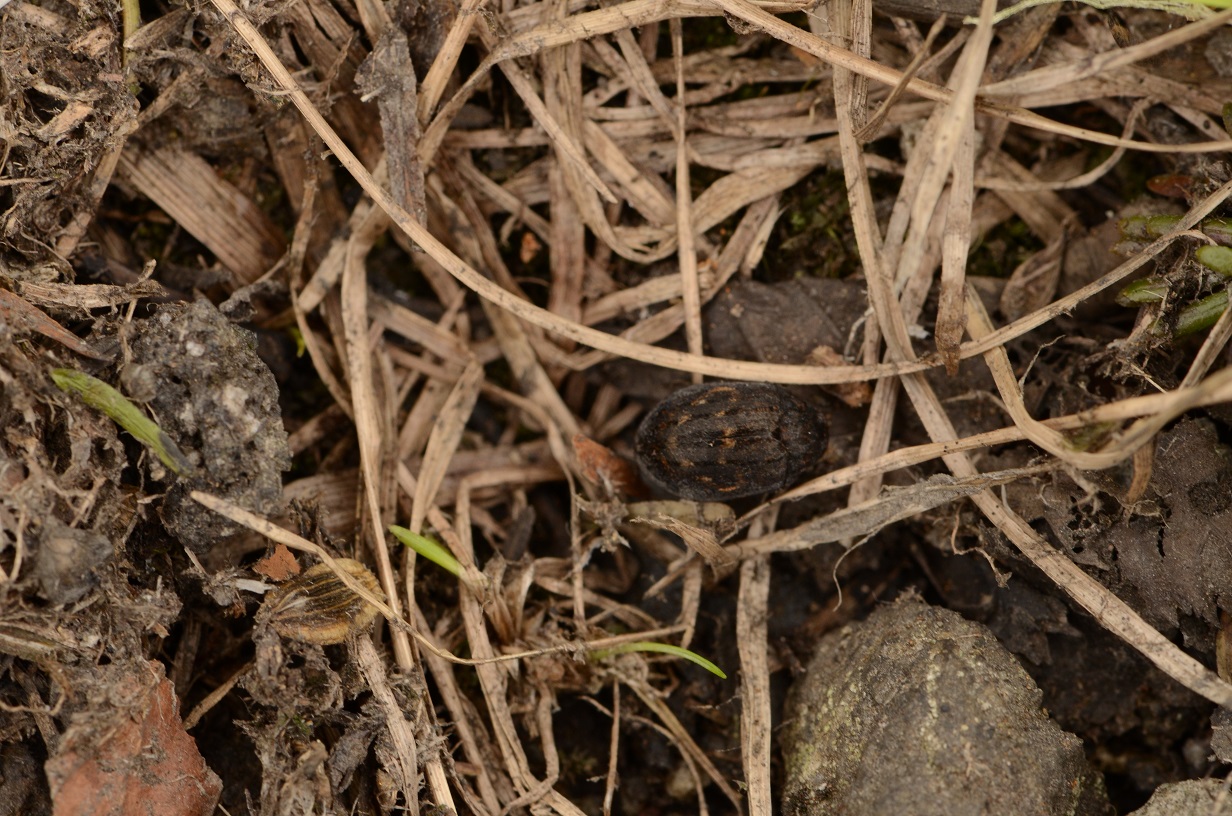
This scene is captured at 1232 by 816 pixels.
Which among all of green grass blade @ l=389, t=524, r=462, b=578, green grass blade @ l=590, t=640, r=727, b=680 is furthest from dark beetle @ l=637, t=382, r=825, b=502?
green grass blade @ l=389, t=524, r=462, b=578

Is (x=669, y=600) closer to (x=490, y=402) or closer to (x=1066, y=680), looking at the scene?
(x=490, y=402)

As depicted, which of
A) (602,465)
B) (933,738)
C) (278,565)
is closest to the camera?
(933,738)

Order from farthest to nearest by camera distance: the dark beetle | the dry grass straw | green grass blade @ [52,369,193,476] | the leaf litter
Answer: the dark beetle < the dry grass straw < the leaf litter < green grass blade @ [52,369,193,476]

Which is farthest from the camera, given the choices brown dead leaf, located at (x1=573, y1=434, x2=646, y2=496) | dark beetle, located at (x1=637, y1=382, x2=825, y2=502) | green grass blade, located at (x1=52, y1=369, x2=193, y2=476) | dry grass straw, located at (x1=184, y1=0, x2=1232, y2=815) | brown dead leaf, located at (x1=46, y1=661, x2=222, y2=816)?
brown dead leaf, located at (x1=573, y1=434, x2=646, y2=496)

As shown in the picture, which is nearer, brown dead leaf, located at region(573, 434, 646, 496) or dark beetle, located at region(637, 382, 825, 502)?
dark beetle, located at region(637, 382, 825, 502)

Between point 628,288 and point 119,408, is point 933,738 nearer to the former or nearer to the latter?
point 628,288

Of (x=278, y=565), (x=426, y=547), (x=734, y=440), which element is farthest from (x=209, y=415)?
(x=734, y=440)

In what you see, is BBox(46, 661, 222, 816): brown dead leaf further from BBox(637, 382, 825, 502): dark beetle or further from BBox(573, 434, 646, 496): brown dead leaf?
BBox(637, 382, 825, 502): dark beetle
